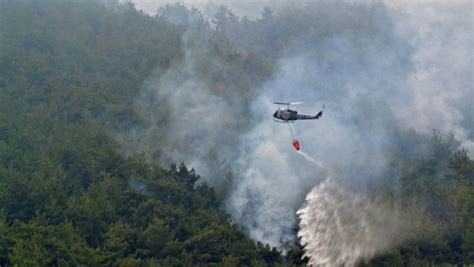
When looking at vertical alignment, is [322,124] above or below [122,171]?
above

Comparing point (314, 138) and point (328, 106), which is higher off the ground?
point (328, 106)

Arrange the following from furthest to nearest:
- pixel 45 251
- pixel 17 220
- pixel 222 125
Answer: pixel 222 125 < pixel 17 220 < pixel 45 251

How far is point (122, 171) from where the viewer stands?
2699 inches

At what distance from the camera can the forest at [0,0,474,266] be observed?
5650cm

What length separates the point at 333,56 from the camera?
11275 cm

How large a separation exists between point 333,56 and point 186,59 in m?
23.5

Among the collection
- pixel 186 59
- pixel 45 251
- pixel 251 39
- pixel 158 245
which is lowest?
pixel 45 251

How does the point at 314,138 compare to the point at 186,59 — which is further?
the point at 186,59

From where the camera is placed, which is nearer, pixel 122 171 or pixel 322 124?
pixel 122 171

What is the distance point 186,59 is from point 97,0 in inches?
1513

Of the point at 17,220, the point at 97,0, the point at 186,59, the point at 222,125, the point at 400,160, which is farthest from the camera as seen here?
the point at 97,0

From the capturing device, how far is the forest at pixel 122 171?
185 ft

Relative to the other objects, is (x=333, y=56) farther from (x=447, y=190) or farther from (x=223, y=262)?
(x=223, y=262)

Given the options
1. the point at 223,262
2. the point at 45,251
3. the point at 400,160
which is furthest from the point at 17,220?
the point at 400,160
